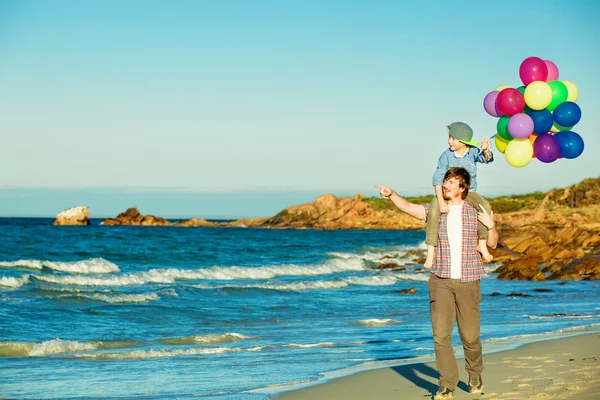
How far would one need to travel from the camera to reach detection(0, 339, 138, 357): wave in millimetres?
11328

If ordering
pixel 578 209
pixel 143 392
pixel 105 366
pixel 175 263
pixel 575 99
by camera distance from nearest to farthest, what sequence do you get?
pixel 143 392 < pixel 575 99 < pixel 105 366 < pixel 175 263 < pixel 578 209

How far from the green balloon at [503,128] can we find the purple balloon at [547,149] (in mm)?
302

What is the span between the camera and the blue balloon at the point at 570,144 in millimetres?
8234

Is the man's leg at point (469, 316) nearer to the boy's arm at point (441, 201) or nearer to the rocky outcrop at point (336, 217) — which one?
the boy's arm at point (441, 201)

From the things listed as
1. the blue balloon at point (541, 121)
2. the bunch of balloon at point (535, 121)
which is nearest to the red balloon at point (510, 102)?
the bunch of balloon at point (535, 121)

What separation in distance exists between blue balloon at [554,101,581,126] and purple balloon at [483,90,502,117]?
607 mm

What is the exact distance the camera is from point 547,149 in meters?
8.21

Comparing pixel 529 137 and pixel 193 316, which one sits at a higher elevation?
pixel 529 137

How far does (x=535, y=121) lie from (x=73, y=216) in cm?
8630

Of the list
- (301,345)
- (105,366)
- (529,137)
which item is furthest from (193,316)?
(529,137)

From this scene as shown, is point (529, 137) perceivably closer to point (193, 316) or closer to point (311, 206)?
point (193, 316)

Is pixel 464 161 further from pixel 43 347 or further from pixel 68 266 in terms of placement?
pixel 68 266

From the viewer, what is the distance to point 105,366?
9.98 m

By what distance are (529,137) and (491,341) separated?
390 cm
